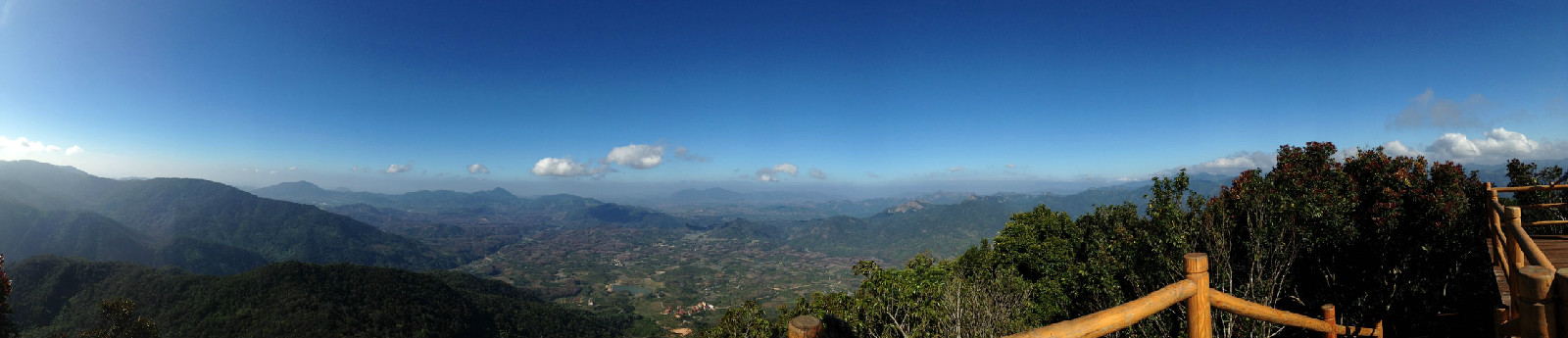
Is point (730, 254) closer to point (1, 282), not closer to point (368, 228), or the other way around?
point (368, 228)

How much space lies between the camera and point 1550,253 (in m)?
6.23

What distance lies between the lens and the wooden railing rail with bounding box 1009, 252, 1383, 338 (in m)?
2.31

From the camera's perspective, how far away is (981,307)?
1012 cm

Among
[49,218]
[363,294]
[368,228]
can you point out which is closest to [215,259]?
[368,228]

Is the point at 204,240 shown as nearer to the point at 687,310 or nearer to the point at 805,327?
the point at 687,310

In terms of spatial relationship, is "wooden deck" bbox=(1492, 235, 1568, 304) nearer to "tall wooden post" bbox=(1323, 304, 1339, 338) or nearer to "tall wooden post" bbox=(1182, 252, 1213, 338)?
"tall wooden post" bbox=(1323, 304, 1339, 338)

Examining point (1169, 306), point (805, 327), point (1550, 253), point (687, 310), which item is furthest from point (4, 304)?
point (687, 310)

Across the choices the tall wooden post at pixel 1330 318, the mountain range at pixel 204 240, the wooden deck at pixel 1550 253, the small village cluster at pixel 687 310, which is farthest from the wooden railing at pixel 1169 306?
the mountain range at pixel 204 240

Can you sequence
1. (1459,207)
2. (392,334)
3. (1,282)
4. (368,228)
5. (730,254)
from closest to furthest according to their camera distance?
(1459,207), (1,282), (392,334), (730,254), (368,228)

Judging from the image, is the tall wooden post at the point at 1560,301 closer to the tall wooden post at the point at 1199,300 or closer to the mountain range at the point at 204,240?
the tall wooden post at the point at 1199,300

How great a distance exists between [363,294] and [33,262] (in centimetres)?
6801

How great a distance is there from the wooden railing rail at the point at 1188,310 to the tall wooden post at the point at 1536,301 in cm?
93

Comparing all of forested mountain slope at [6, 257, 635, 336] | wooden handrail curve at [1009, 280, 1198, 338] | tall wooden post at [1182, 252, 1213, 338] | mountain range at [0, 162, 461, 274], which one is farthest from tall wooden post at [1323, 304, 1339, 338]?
mountain range at [0, 162, 461, 274]

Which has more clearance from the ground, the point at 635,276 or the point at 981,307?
the point at 981,307
